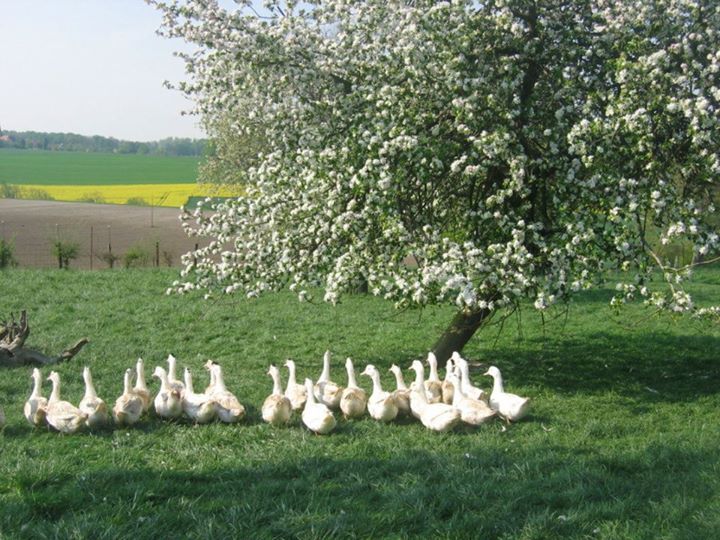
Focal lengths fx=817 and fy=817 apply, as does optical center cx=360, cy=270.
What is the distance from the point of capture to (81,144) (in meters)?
99.2

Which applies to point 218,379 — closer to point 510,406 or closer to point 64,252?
point 510,406

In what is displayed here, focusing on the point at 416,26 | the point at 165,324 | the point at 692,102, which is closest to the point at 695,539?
the point at 692,102

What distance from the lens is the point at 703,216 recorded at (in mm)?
9352

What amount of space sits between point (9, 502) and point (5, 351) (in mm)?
6395

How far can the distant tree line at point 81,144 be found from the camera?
3834 inches

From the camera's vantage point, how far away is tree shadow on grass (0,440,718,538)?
5551 millimetres

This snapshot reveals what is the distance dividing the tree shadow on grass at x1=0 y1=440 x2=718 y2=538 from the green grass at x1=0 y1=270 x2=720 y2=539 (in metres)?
0.02

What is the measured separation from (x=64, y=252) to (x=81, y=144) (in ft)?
266

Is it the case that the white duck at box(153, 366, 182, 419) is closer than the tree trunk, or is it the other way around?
the white duck at box(153, 366, 182, 419)

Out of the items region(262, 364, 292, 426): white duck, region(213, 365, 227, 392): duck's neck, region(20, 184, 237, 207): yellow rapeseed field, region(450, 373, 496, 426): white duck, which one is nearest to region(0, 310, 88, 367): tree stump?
region(213, 365, 227, 392): duck's neck

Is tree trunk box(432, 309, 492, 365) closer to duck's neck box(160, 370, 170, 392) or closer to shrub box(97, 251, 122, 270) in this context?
duck's neck box(160, 370, 170, 392)

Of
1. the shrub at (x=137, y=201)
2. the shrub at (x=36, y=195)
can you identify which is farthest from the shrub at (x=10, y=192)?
the shrub at (x=137, y=201)

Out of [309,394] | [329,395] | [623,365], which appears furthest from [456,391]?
[623,365]

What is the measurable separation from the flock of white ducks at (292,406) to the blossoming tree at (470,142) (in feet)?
3.87
